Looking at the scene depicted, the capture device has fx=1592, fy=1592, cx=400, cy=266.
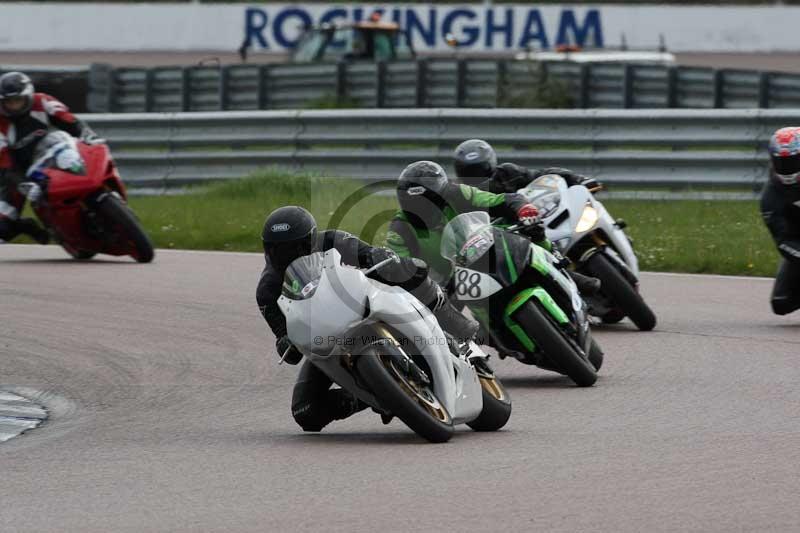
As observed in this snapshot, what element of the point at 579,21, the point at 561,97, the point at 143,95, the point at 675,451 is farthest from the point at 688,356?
the point at 579,21

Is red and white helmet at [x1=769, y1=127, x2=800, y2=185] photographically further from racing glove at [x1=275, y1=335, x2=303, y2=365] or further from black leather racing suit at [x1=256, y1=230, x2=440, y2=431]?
racing glove at [x1=275, y1=335, x2=303, y2=365]

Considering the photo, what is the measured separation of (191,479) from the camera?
6.24 metres

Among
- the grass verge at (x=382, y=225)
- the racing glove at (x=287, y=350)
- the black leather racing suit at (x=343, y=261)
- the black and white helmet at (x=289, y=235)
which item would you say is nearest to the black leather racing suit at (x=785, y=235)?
the grass verge at (x=382, y=225)

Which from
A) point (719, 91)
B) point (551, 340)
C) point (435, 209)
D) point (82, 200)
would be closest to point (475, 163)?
point (435, 209)

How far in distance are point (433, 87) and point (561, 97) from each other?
2.34 metres

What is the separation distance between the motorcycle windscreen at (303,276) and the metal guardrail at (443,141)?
1062 cm

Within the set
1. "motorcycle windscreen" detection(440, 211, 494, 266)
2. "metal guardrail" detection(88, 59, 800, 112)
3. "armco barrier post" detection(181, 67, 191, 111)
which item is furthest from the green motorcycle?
"armco barrier post" detection(181, 67, 191, 111)

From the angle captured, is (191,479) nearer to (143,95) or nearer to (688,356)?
(688,356)

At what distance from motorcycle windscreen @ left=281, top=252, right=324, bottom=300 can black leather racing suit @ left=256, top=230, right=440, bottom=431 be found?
22 centimetres

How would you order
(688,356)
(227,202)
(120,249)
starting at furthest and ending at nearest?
(227,202)
(120,249)
(688,356)

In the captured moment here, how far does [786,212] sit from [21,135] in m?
6.83

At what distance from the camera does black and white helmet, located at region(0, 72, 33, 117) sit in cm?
1384

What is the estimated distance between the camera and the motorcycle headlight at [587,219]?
402 inches

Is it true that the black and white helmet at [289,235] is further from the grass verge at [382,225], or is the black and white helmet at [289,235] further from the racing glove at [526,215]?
the grass verge at [382,225]
